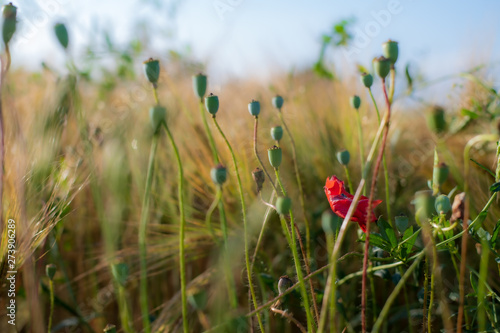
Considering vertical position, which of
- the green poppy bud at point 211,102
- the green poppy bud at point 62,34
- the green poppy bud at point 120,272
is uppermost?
the green poppy bud at point 62,34

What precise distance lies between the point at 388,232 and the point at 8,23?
0.43 m

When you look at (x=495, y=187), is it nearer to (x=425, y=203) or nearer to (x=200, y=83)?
(x=425, y=203)

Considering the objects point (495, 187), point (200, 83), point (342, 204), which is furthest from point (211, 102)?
point (495, 187)

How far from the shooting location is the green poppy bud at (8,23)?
0.46 metres

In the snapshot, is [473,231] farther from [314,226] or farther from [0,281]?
[0,281]

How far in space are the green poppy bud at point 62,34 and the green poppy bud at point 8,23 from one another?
3.6 inches

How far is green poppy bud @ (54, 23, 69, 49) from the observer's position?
0.55 meters

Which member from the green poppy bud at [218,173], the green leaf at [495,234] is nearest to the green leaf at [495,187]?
the green leaf at [495,234]

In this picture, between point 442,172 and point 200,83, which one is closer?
point 442,172

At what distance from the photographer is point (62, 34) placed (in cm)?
56

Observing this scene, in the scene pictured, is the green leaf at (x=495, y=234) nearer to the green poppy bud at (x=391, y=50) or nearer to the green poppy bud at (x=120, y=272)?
the green poppy bud at (x=391, y=50)

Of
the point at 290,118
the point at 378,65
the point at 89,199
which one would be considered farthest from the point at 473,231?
the point at 89,199

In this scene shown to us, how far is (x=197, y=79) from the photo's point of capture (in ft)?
1.68

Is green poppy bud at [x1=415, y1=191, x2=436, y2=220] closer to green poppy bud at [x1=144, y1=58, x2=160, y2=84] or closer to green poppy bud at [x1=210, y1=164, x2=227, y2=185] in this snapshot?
green poppy bud at [x1=210, y1=164, x2=227, y2=185]
